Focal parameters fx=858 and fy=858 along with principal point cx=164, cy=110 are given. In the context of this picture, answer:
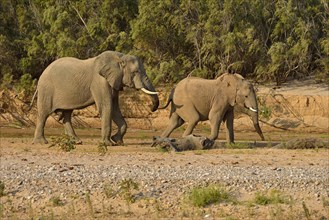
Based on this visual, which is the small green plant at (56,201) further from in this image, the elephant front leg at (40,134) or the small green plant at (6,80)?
→ the small green plant at (6,80)

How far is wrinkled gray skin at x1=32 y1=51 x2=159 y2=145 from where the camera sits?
2316 cm

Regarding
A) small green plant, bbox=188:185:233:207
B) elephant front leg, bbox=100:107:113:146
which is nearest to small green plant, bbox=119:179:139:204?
small green plant, bbox=188:185:233:207

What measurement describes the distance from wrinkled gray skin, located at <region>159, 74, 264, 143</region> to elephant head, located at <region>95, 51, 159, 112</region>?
105cm

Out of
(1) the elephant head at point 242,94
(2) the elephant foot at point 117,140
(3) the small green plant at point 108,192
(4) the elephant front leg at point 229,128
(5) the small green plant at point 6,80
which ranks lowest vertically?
(2) the elephant foot at point 117,140

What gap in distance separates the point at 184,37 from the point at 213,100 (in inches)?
537

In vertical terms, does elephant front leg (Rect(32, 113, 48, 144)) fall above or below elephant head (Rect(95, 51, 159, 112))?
below

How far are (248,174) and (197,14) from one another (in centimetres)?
2153

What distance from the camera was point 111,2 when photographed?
37.0 m

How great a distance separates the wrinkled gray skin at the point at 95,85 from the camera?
23156 millimetres

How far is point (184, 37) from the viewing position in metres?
37.2

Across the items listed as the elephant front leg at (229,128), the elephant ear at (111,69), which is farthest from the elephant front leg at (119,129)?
the elephant front leg at (229,128)

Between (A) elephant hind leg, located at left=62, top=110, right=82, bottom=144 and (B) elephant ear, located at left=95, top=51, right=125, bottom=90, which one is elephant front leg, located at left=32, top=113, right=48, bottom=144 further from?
(B) elephant ear, located at left=95, top=51, right=125, bottom=90

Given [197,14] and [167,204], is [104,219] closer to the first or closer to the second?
[167,204]

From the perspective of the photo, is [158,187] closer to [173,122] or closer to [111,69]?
[111,69]
